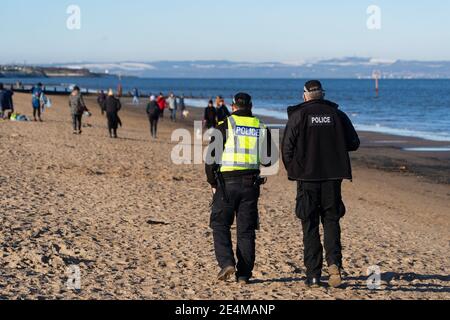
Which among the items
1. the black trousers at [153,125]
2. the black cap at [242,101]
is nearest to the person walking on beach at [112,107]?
the black trousers at [153,125]

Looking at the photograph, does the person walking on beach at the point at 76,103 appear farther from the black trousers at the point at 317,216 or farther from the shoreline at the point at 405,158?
the black trousers at the point at 317,216

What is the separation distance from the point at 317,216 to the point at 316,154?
59cm

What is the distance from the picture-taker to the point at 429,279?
877 centimetres

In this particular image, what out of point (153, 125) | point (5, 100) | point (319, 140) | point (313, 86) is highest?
point (313, 86)

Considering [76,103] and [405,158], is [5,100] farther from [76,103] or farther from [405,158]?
[405,158]

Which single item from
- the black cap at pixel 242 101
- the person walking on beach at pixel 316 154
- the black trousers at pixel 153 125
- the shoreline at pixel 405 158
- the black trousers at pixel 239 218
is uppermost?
the black cap at pixel 242 101

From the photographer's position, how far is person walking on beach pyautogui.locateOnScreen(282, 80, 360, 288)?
297 inches

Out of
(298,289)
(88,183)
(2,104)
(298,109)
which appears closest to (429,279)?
(298,289)

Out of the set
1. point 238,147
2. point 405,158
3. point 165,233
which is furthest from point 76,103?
point 238,147

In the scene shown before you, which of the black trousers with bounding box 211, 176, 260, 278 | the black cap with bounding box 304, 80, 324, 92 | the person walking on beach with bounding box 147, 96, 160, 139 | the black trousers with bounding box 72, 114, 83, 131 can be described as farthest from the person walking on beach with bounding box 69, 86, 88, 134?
the black cap with bounding box 304, 80, 324, 92

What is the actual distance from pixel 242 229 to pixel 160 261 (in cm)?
155

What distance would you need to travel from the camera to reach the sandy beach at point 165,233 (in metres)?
7.90

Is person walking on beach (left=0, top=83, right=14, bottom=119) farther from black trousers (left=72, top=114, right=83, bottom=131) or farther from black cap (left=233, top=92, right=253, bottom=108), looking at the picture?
black cap (left=233, top=92, right=253, bottom=108)

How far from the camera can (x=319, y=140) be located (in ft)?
24.8
